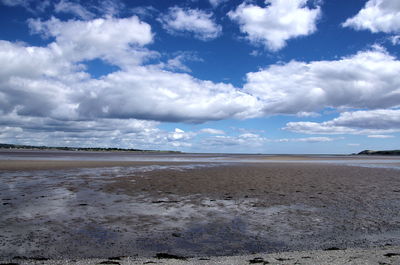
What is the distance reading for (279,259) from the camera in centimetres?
777

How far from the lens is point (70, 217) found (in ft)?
40.3

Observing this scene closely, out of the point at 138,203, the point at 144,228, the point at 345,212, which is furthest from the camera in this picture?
the point at 138,203

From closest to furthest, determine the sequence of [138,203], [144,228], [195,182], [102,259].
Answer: [102,259]
[144,228]
[138,203]
[195,182]

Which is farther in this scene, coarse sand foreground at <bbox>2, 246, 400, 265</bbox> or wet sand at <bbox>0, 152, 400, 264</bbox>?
Answer: wet sand at <bbox>0, 152, 400, 264</bbox>

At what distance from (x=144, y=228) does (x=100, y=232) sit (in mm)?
1514

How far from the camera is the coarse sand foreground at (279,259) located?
7438 mm

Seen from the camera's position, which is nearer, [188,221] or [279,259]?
[279,259]

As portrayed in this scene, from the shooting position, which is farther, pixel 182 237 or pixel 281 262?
pixel 182 237

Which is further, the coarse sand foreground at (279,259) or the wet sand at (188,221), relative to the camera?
the wet sand at (188,221)

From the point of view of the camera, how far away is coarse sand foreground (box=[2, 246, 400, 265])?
24.4 feet

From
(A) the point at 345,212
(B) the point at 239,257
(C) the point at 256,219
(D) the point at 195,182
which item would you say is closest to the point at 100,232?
(B) the point at 239,257

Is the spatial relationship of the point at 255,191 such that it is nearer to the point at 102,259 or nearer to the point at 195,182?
the point at 195,182

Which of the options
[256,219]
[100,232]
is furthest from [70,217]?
[256,219]

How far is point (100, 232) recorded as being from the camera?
10.4 m
